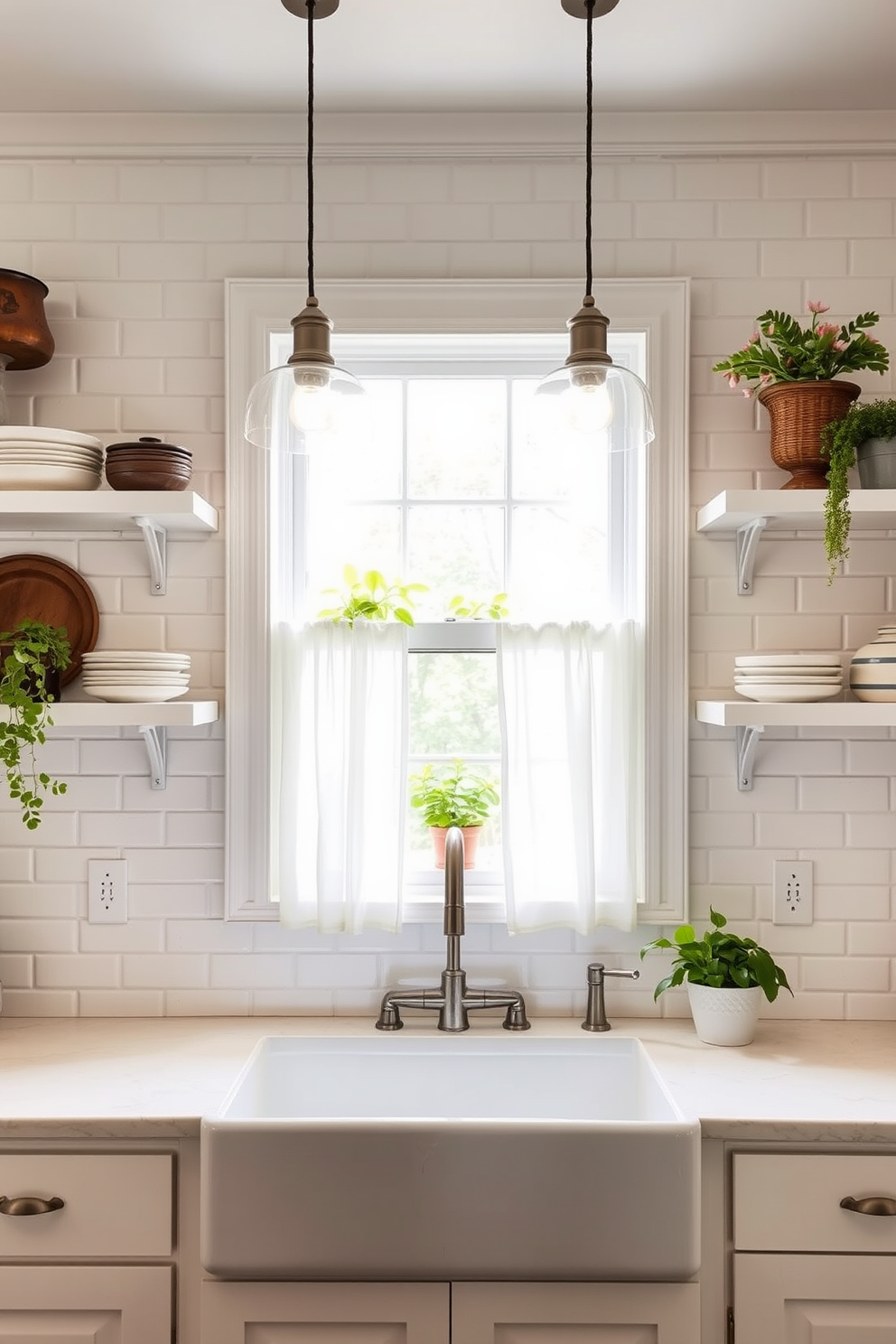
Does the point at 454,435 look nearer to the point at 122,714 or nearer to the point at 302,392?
the point at 302,392

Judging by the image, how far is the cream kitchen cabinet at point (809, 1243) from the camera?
1.45m

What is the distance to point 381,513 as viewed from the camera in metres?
2.11

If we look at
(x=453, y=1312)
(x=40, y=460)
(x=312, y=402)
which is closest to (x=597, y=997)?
(x=453, y=1312)

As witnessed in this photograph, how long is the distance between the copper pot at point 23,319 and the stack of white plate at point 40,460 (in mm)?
176

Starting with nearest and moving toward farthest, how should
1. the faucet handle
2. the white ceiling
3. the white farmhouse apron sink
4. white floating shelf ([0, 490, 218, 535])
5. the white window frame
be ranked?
the white farmhouse apron sink < the white ceiling < white floating shelf ([0, 490, 218, 535]) < the faucet handle < the white window frame

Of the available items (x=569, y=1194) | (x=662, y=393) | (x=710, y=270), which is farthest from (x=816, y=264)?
(x=569, y=1194)

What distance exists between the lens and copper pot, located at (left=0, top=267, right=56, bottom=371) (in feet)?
6.12

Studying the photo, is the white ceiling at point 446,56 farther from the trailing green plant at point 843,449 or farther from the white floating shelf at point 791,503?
the white floating shelf at point 791,503

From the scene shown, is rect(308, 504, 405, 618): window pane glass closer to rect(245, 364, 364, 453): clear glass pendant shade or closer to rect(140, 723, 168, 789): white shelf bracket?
Answer: rect(140, 723, 168, 789): white shelf bracket

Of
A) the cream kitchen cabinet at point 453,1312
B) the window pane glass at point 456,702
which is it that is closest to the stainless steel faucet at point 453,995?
the window pane glass at point 456,702

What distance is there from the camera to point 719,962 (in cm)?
181

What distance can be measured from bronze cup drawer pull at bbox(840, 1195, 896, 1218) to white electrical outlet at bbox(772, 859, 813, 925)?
59 cm

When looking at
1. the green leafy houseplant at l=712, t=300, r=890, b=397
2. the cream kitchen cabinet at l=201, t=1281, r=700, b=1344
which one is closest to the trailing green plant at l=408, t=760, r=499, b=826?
the cream kitchen cabinet at l=201, t=1281, r=700, b=1344

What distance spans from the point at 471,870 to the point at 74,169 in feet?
5.48
